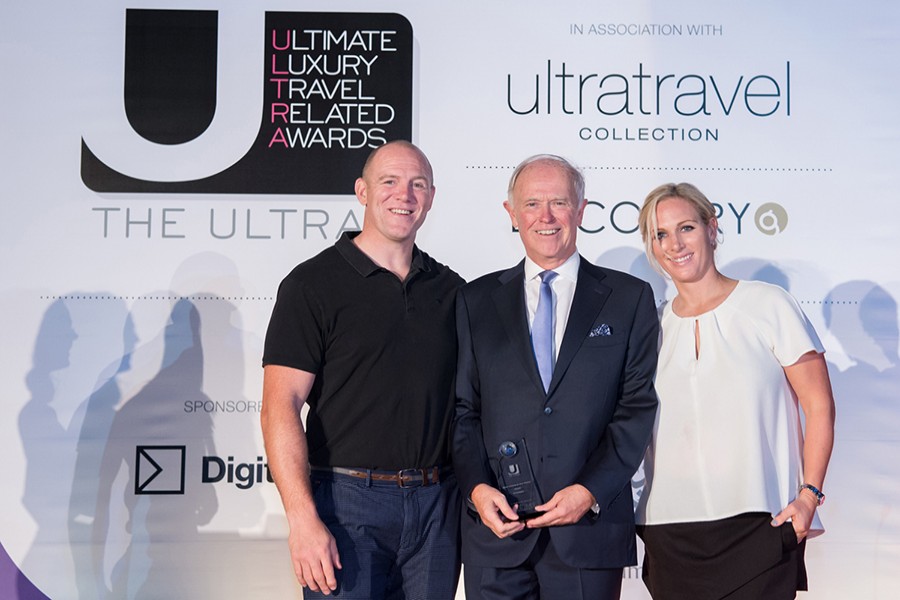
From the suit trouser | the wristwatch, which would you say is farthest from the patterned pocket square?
the wristwatch

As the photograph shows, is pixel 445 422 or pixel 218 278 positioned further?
pixel 218 278

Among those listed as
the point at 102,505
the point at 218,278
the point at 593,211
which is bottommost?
the point at 102,505

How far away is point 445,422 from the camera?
7.80ft

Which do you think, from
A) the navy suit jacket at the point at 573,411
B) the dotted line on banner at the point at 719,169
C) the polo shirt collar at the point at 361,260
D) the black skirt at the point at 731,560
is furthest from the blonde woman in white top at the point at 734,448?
the dotted line on banner at the point at 719,169

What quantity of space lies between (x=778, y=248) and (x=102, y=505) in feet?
9.07

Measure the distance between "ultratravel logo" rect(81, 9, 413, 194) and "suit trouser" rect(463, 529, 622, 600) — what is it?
1702 mm

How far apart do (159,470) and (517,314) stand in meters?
1.72

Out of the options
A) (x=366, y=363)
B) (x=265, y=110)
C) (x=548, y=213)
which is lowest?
(x=366, y=363)

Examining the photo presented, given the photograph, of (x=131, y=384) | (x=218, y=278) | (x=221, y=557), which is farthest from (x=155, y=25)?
(x=221, y=557)

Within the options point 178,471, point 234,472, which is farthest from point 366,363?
point 178,471

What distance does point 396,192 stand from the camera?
8.12 feet

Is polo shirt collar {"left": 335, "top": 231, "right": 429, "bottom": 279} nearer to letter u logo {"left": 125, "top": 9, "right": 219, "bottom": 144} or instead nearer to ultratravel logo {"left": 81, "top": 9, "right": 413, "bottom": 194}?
ultratravel logo {"left": 81, "top": 9, "right": 413, "bottom": 194}

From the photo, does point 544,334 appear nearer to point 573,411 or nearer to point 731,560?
point 573,411

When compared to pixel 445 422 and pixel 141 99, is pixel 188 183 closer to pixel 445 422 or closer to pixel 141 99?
pixel 141 99
